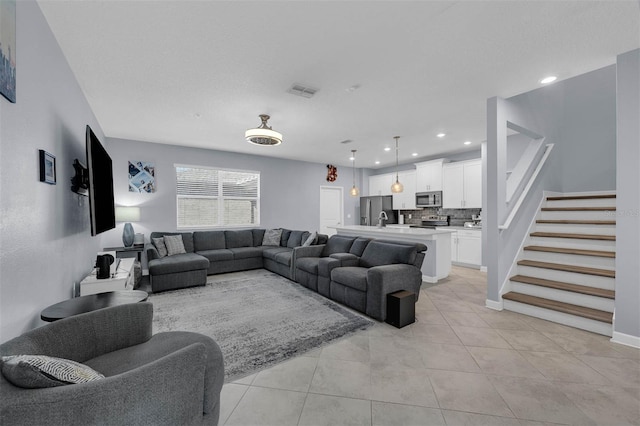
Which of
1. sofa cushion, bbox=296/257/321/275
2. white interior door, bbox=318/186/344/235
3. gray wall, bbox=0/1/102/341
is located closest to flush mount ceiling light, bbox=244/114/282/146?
gray wall, bbox=0/1/102/341

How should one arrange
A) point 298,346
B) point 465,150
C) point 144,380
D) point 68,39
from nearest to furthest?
point 144,380
point 68,39
point 298,346
point 465,150

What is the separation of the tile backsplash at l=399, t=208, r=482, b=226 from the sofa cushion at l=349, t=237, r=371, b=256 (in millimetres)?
3800

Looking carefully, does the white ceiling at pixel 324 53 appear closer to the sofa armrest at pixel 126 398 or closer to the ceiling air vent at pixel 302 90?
the ceiling air vent at pixel 302 90

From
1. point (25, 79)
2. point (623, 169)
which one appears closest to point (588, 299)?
point (623, 169)

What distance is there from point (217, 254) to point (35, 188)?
3.72m

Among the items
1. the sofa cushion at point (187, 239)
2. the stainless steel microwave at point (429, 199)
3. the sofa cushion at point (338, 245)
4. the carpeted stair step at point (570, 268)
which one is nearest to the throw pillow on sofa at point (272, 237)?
the sofa cushion at point (187, 239)

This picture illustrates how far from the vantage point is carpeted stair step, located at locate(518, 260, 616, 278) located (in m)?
3.11

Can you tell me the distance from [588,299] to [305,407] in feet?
11.1

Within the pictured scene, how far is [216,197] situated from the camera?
6.33 m

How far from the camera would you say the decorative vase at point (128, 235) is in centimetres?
485

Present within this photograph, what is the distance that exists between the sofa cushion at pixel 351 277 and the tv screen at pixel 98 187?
8.63 feet

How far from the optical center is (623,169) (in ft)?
8.57

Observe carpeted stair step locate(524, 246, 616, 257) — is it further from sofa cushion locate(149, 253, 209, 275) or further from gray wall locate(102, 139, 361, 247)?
gray wall locate(102, 139, 361, 247)

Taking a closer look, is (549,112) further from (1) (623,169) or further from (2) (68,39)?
Answer: (2) (68,39)
